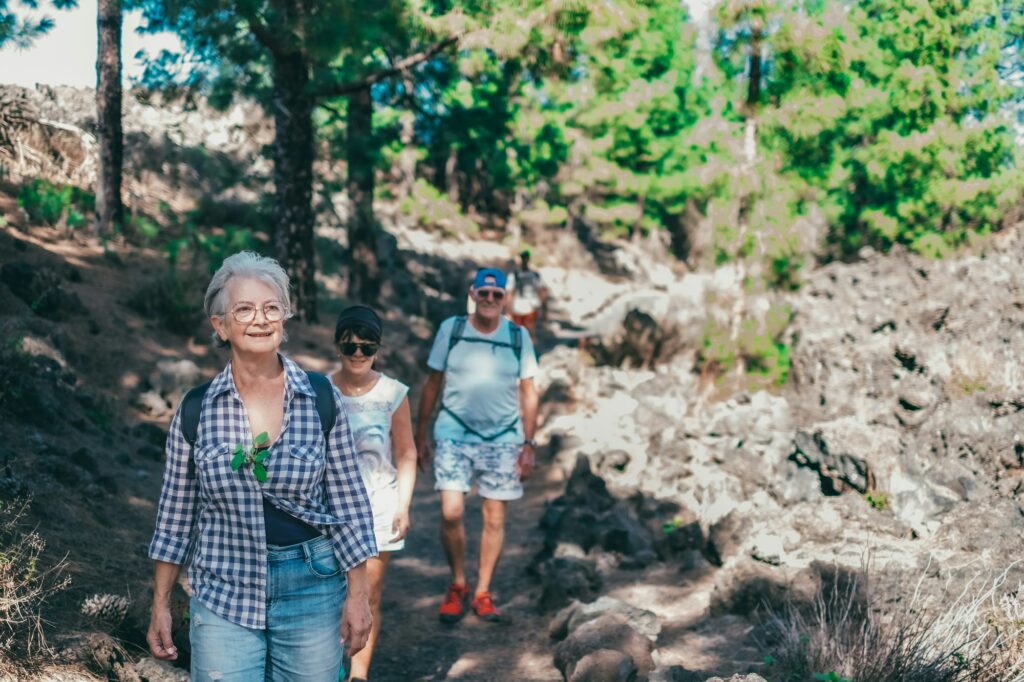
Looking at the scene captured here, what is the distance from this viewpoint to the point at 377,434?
4348mm

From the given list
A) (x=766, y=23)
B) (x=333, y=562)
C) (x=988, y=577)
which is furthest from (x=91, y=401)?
(x=766, y=23)

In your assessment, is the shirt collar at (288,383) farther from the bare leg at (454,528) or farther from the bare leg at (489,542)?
the bare leg at (489,542)

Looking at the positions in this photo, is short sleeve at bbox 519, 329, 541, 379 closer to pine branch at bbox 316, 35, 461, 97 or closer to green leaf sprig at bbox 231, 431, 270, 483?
green leaf sprig at bbox 231, 431, 270, 483

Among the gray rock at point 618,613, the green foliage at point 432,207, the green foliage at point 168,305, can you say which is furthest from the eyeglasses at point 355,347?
the green foliage at point 432,207

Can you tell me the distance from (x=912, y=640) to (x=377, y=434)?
2547 mm

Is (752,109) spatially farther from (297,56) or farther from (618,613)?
(618,613)

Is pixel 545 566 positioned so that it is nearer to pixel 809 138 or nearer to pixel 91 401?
pixel 91 401

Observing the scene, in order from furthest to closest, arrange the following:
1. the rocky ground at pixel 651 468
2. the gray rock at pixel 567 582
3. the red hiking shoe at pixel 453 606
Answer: the gray rock at pixel 567 582 < the red hiking shoe at pixel 453 606 < the rocky ground at pixel 651 468

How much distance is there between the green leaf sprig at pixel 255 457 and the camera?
2.54 m

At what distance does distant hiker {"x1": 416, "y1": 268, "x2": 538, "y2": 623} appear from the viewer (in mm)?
5617

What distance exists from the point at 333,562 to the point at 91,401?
6.10m

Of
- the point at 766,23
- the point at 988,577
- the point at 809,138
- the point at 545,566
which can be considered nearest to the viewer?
the point at 988,577

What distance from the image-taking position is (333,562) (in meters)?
2.75

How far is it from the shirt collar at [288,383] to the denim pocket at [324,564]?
18.1 inches
